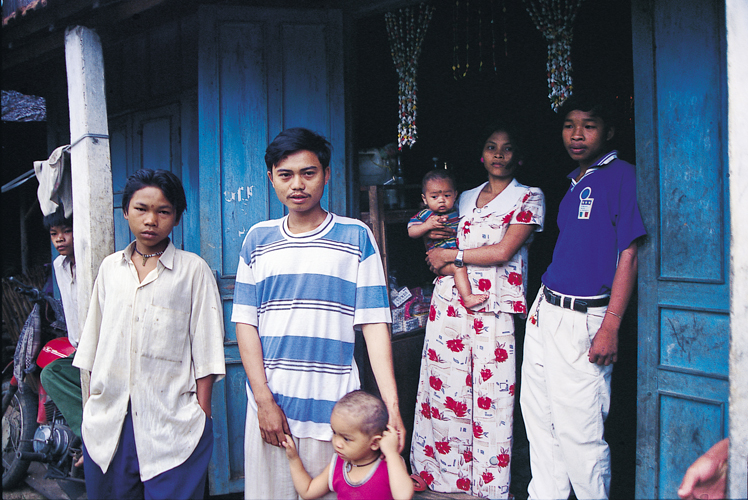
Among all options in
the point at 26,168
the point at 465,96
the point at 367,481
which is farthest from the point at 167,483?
the point at 26,168

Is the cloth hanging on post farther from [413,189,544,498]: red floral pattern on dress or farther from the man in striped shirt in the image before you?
[413,189,544,498]: red floral pattern on dress

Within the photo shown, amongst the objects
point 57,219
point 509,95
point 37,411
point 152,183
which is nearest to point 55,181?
point 57,219

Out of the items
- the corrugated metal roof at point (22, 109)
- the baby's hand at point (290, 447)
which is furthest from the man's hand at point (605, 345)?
the corrugated metal roof at point (22, 109)

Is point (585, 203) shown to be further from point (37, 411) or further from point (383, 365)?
point (37, 411)

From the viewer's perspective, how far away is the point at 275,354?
6.49 ft

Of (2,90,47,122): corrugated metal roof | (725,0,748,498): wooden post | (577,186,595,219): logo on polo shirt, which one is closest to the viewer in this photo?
(725,0,748,498): wooden post

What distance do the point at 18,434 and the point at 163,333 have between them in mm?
2551

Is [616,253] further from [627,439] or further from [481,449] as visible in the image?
[627,439]

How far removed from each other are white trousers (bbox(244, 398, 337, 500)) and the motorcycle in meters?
2.02

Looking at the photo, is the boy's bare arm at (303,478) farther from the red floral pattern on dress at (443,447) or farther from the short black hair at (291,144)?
the red floral pattern on dress at (443,447)

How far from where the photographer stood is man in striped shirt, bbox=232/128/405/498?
6.37 ft

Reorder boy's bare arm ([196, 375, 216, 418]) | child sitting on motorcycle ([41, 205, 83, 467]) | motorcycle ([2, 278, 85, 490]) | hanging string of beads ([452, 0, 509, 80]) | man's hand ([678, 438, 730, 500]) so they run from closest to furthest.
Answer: man's hand ([678, 438, 730, 500])
boy's bare arm ([196, 375, 216, 418])
child sitting on motorcycle ([41, 205, 83, 467])
motorcycle ([2, 278, 85, 490])
hanging string of beads ([452, 0, 509, 80])

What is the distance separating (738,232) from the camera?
1.69 meters

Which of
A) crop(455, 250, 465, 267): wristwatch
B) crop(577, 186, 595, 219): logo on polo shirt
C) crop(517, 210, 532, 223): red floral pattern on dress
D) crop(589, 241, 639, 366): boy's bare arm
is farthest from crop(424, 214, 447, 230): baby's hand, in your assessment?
crop(589, 241, 639, 366): boy's bare arm
